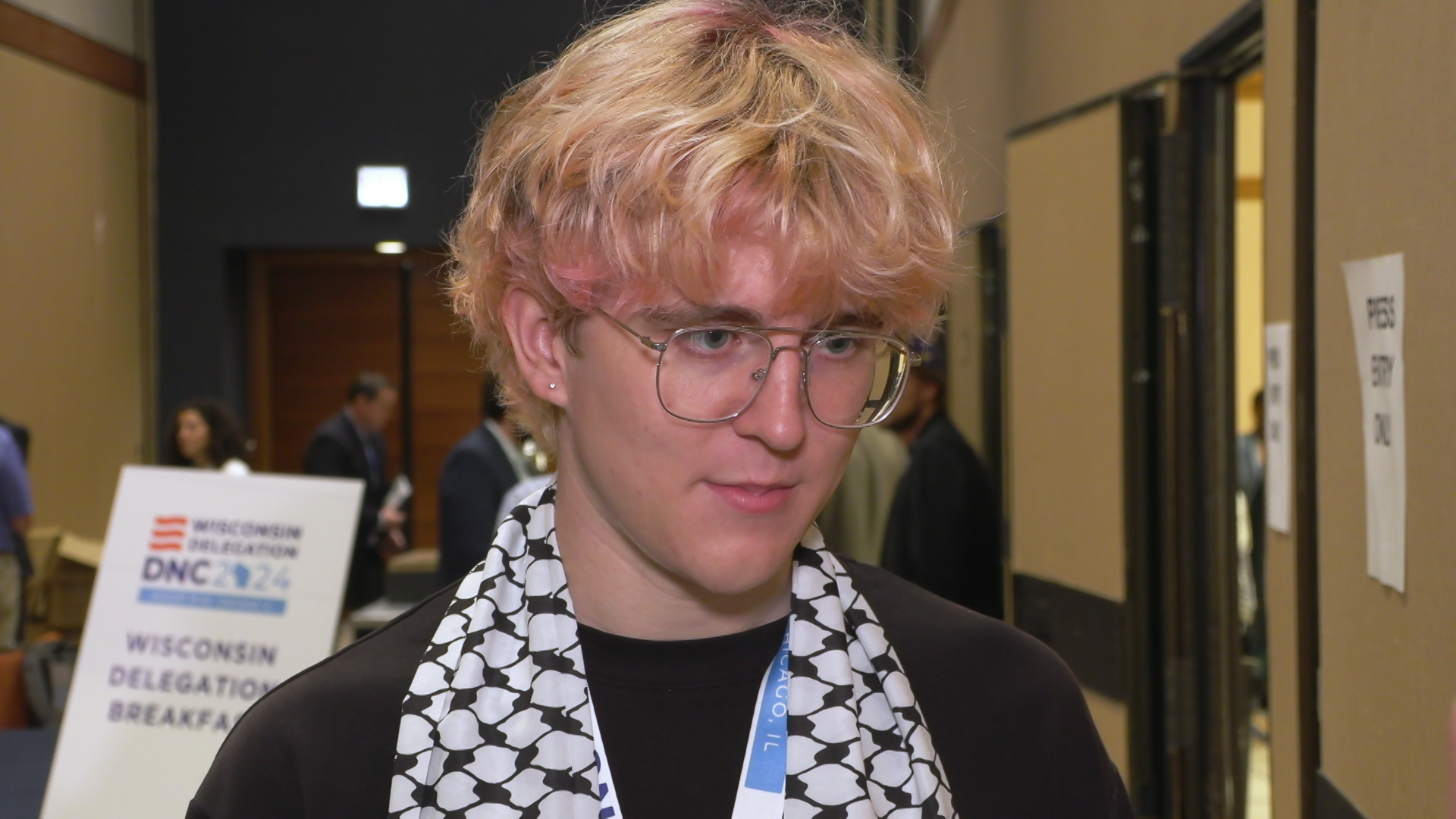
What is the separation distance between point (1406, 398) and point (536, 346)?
1.03m

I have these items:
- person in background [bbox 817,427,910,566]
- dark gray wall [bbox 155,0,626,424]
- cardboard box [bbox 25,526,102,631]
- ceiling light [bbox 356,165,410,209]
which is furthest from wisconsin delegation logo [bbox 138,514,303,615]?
ceiling light [bbox 356,165,410,209]

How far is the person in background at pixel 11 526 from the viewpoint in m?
5.41

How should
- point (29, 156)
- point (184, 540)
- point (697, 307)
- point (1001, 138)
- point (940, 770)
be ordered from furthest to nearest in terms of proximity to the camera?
point (29, 156) → point (1001, 138) → point (184, 540) → point (940, 770) → point (697, 307)

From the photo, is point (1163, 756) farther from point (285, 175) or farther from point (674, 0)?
Answer: point (285, 175)

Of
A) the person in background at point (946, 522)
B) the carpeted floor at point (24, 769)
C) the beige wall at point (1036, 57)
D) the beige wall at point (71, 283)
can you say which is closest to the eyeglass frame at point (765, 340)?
the beige wall at point (1036, 57)

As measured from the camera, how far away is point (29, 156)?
656 cm

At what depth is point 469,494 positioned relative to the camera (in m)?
4.26

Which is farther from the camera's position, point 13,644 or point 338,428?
point 338,428

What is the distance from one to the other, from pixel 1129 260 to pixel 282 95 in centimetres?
570

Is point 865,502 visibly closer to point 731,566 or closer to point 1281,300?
point 1281,300

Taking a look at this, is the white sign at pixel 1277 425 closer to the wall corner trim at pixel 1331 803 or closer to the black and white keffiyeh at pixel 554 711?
the wall corner trim at pixel 1331 803

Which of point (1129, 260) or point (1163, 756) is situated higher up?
point (1129, 260)

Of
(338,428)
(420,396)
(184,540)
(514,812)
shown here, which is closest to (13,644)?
(338,428)

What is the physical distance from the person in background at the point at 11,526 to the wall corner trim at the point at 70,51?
2117 millimetres
